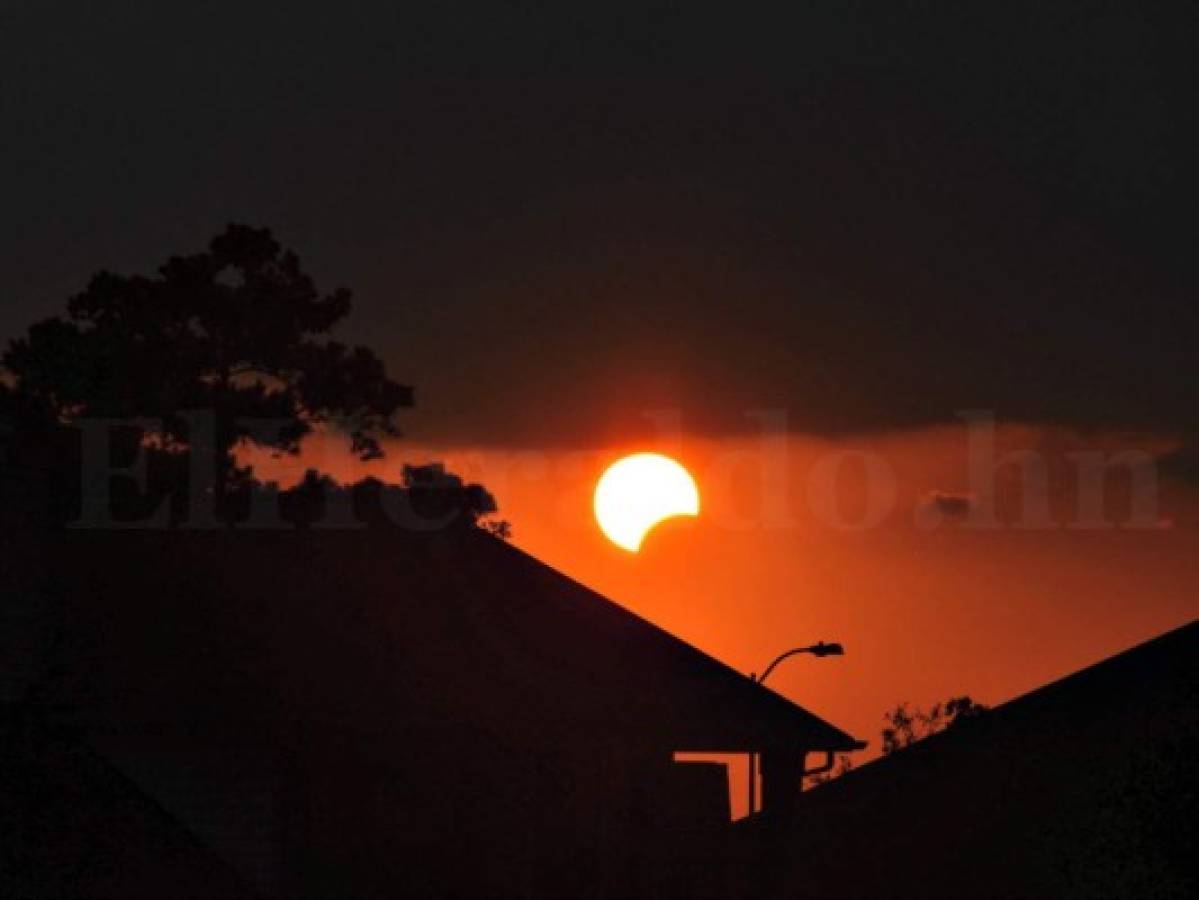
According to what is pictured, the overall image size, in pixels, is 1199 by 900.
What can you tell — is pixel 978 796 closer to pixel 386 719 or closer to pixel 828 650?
pixel 828 650

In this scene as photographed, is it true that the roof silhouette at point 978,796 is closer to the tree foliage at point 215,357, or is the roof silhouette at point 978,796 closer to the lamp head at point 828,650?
the lamp head at point 828,650

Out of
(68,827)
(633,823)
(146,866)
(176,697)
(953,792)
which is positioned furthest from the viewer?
(953,792)

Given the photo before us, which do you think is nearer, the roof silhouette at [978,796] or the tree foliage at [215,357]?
the roof silhouette at [978,796]

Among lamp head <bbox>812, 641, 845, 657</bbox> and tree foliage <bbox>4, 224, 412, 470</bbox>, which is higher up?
tree foliage <bbox>4, 224, 412, 470</bbox>

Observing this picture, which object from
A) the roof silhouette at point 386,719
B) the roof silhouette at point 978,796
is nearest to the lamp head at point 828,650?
the roof silhouette at point 978,796

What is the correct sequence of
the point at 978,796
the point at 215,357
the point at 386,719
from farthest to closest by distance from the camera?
the point at 215,357
the point at 978,796
the point at 386,719

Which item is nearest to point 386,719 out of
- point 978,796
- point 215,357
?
point 978,796

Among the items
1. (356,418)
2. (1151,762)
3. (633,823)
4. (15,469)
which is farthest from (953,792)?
(356,418)

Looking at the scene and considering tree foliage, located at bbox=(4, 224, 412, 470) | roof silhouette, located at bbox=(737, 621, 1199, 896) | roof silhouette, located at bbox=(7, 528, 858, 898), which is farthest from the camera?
tree foliage, located at bbox=(4, 224, 412, 470)

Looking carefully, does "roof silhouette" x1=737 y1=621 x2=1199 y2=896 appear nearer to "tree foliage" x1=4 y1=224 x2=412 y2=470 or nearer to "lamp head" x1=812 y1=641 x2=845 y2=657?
"lamp head" x1=812 y1=641 x2=845 y2=657

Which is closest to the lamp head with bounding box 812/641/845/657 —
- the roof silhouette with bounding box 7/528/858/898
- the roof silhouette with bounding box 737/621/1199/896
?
the roof silhouette with bounding box 737/621/1199/896

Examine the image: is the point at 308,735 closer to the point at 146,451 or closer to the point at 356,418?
the point at 146,451

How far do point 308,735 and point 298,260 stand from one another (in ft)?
110

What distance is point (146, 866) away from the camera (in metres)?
23.5
